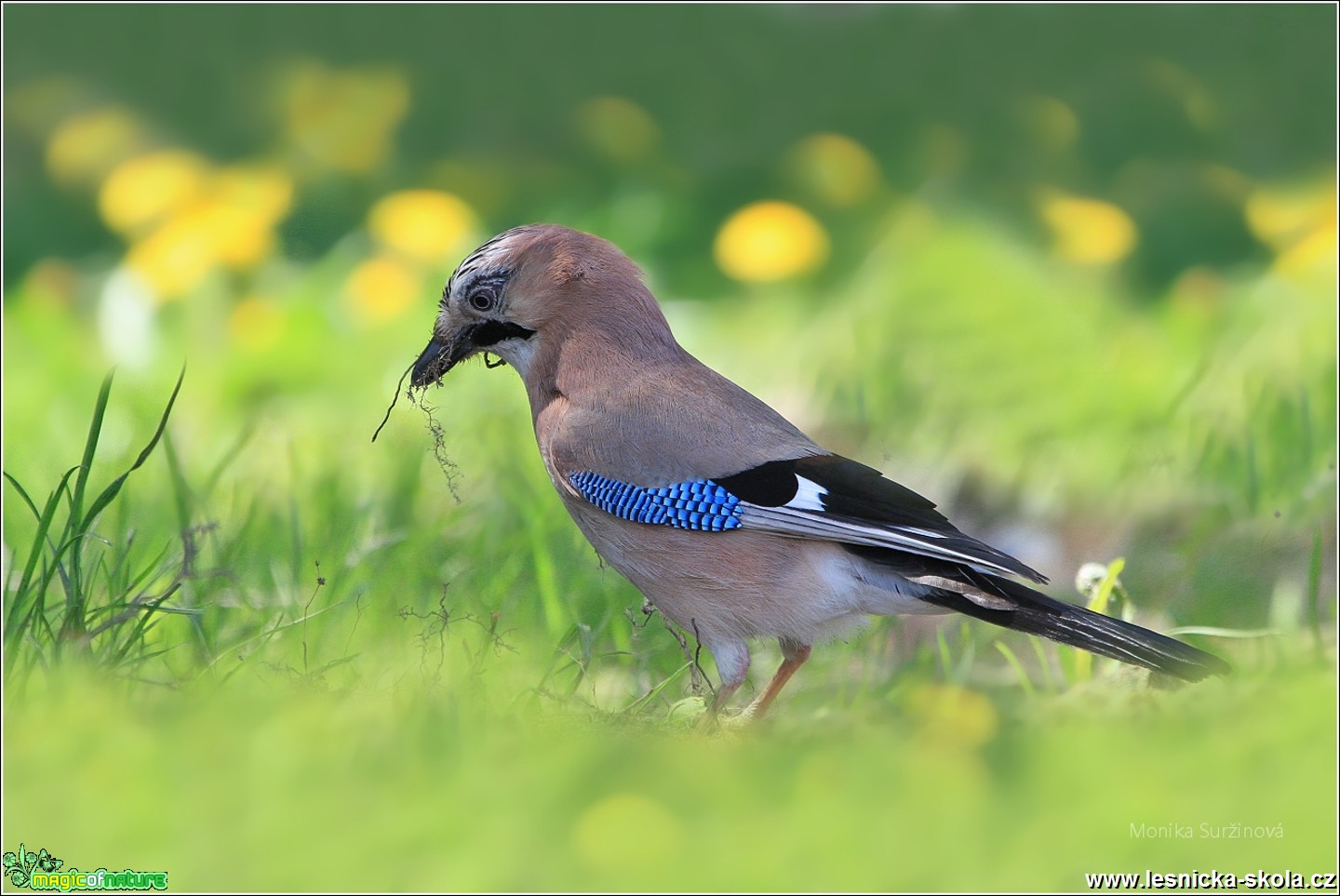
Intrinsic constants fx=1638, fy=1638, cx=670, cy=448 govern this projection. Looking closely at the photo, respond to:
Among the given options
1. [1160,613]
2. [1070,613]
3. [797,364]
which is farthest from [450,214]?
[1070,613]

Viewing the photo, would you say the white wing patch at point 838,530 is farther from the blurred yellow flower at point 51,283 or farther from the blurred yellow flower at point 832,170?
the blurred yellow flower at point 51,283

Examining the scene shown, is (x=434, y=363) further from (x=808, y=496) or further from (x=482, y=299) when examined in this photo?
(x=808, y=496)

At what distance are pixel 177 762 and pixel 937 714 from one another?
157 centimetres

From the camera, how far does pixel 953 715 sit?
139 inches

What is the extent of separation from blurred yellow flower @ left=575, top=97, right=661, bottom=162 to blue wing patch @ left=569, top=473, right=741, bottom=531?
3.42m

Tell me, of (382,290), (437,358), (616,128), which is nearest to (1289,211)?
(616,128)

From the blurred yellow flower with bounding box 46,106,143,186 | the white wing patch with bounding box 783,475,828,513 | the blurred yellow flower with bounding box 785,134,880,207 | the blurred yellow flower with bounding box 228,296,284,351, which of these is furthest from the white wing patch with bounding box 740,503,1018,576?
the blurred yellow flower with bounding box 46,106,143,186

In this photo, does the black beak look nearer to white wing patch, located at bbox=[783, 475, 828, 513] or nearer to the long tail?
white wing patch, located at bbox=[783, 475, 828, 513]

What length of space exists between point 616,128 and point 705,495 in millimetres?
3608

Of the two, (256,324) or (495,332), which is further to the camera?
(256,324)

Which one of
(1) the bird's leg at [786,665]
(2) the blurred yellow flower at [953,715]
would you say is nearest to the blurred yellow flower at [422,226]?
(1) the bird's leg at [786,665]

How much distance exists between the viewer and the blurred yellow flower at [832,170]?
676cm

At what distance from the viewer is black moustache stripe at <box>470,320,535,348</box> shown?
394 centimetres

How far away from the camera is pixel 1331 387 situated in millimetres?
5191
